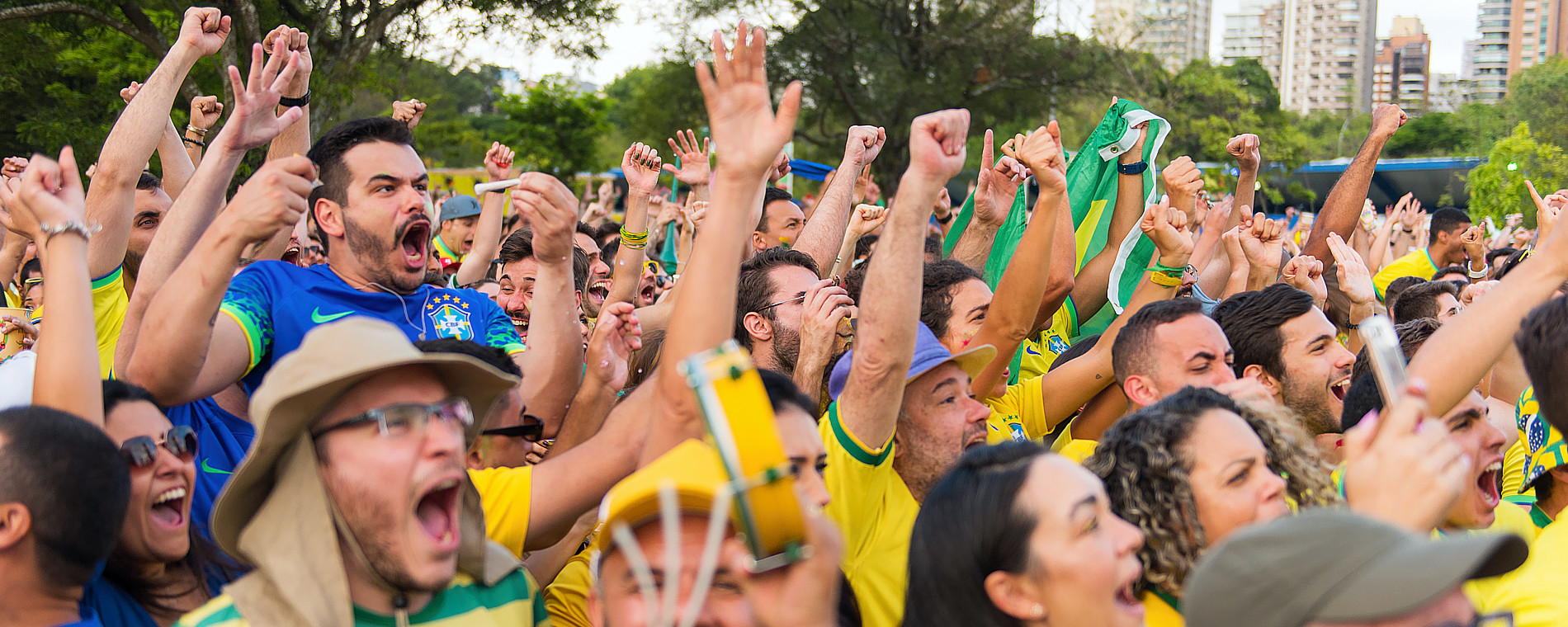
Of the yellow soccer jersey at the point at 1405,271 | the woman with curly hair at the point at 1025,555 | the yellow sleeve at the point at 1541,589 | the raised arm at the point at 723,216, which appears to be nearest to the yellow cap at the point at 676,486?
the raised arm at the point at 723,216

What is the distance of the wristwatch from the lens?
226 inches

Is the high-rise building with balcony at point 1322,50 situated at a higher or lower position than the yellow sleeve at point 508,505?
higher

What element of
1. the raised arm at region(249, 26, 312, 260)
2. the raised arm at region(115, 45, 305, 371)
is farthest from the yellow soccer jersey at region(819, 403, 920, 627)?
the raised arm at region(249, 26, 312, 260)

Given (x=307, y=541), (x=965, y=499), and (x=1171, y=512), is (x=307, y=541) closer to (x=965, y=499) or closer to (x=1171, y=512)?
(x=965, y=499)

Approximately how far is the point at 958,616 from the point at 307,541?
1.25 m

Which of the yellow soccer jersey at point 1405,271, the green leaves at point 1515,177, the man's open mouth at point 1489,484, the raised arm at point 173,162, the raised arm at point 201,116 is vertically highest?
the raised arm at point 201,116

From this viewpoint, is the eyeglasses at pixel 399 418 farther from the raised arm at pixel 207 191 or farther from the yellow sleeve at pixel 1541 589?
the yellow sleeve at pixel 1541 589

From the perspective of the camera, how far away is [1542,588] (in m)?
2.44

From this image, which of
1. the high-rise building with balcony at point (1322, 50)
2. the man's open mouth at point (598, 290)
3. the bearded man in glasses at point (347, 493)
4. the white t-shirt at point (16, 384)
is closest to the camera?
the bearded man in glasses at point (347, 493)

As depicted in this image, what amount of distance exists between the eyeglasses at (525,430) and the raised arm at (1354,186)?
4294mm

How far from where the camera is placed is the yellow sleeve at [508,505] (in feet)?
8.56

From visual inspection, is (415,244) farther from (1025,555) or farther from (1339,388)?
(1339,388)

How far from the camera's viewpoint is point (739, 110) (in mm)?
2428

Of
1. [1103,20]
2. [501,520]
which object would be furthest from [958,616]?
[1103,20]
